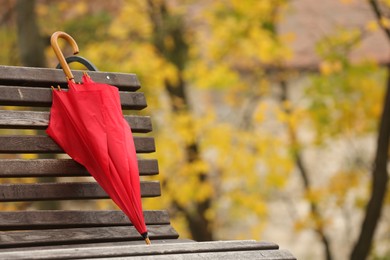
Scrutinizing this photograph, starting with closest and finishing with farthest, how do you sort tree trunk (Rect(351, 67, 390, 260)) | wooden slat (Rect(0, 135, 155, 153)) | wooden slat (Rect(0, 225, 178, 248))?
wooden slat (Rect(0, 225, 178, 248)), wooden slat (Rect(0, 135, 155, 153)), tree trunk (Rect(351, 67, 390, 260))

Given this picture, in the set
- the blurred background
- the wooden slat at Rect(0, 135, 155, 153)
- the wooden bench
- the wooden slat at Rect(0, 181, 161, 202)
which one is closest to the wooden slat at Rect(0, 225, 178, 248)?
the wooden bench

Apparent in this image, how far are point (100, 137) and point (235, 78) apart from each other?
383 inches

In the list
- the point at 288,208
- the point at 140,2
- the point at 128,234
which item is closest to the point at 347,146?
the point at 288,208

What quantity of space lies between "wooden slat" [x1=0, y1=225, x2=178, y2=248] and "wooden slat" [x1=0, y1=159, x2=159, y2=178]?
24 centimetres

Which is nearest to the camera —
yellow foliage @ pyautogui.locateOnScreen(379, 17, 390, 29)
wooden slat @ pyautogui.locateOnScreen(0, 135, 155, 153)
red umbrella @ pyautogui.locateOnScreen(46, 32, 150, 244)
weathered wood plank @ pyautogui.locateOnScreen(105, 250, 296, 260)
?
weathered wood plank @ pyautogui.locateOnScreen(105, 250, 296, 260)

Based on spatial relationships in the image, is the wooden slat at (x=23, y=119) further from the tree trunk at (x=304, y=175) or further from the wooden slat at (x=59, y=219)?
the tree trunk at (x=304, y=175)

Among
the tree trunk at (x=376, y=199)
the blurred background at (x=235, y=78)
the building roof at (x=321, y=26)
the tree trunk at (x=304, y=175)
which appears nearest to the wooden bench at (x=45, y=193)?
the tree trunk at (x=376, y=199)

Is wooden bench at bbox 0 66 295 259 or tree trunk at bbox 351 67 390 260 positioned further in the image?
tree trunk at bbox 351 67 390 260

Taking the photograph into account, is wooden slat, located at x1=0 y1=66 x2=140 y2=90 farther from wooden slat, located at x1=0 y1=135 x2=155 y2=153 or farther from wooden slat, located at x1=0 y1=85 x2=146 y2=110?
wooden slat, located at x1=0 y1=135 x2=155 y2=153

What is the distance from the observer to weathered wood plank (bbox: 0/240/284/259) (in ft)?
11.2

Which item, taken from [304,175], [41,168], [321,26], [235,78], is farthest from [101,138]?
[321,26]

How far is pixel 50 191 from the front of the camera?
13.9ft

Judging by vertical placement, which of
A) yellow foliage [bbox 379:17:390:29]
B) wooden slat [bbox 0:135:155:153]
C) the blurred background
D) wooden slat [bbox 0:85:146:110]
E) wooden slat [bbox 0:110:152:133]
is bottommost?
the blurred background

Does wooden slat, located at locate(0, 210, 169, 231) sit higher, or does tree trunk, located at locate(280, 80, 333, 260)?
wooden slat, located at locate(0, 210, 169, 231)
